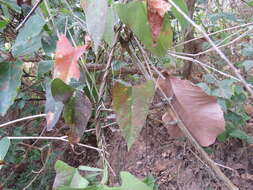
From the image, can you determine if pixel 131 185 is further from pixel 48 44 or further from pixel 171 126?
pixel 48 44

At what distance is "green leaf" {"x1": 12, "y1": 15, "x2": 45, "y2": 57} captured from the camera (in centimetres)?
52

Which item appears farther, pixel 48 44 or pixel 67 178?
pixel 48 44

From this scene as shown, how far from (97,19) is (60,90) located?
4.1 inches

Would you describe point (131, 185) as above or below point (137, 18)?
below

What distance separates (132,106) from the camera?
1.29 ft

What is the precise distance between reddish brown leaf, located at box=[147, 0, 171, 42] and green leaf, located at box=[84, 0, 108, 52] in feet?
0.18

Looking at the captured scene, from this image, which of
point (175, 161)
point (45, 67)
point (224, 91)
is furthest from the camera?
point (175, 161)

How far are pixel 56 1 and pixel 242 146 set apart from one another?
1016 millimetres

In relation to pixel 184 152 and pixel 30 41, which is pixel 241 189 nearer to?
pixel 184 152

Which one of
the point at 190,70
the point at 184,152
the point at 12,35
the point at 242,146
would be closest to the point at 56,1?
the point at 12,35

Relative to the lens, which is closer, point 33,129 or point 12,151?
point 12,151

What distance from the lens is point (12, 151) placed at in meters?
1.29

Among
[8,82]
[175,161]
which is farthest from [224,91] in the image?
[8,82]

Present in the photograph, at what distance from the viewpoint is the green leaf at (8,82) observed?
524 millimetres
